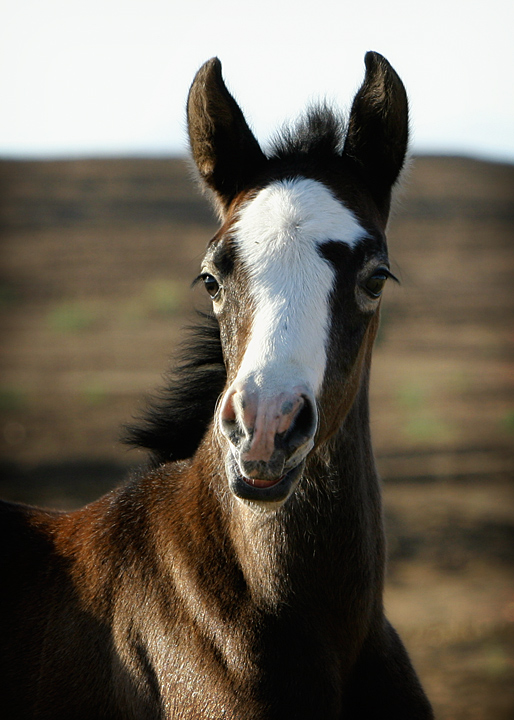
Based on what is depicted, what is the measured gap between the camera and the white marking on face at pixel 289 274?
231 centimetres

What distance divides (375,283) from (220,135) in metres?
1.04

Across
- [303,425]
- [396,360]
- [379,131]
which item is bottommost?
[396,360]

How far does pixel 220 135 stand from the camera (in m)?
3.20

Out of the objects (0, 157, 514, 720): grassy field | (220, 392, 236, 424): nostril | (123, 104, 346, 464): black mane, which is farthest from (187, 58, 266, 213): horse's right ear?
(220, 392, 236, 424): nostril

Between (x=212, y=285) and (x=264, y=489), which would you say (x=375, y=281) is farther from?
(x=264, y=489)

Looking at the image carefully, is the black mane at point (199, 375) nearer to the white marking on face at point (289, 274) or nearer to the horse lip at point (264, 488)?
the white marking on face at point (289, 274)

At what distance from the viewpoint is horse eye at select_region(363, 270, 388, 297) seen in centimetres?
270

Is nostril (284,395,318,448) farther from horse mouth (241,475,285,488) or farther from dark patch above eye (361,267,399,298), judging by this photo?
dark patch above eye (361,267,399,298)

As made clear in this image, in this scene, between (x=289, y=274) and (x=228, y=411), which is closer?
(x=228, y=411)

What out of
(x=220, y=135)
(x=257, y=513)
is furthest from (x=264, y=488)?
(x=220, y=135)

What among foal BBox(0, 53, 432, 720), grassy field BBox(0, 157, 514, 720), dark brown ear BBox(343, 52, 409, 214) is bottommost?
grassy field BBox(0, 157, 514, 720)

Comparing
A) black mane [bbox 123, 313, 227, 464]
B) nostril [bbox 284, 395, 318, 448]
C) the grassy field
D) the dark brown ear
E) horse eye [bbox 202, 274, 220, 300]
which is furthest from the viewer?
the grassy field

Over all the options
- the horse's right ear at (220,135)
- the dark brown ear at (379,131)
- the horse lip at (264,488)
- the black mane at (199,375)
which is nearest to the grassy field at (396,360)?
the dark brown ear at (379,131)

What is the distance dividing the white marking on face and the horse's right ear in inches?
14.7
